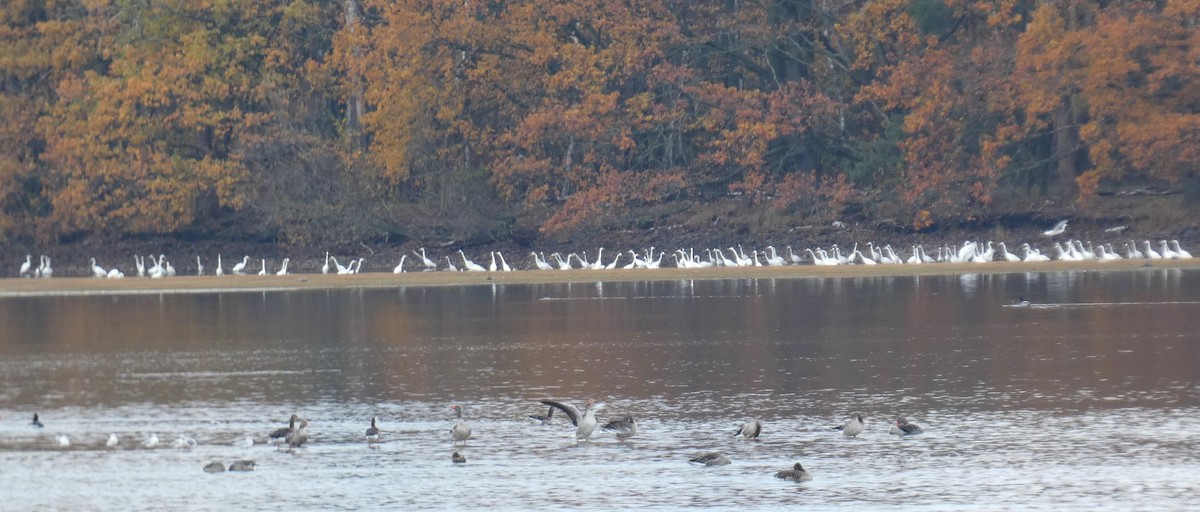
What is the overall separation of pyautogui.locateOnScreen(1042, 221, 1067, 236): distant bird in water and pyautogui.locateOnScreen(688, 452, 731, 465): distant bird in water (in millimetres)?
32505

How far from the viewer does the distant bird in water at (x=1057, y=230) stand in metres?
48.6

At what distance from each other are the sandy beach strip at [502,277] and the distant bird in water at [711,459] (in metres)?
27.6

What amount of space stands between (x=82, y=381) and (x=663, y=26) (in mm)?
28476

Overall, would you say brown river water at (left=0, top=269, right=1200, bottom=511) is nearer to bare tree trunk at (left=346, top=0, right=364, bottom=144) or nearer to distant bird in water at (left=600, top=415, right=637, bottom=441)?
distant bird in water at (left=600, top=415, right=637, bottom=441)

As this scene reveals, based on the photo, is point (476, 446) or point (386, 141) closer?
point (476, 446)

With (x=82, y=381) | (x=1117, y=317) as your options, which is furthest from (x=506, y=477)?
(x=1117, y=317)

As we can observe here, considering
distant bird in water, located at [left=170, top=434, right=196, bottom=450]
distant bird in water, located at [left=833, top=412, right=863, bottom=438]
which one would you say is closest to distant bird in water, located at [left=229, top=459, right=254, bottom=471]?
distant bird in water, located at [left=170, top=434, right=196, bottom=450]

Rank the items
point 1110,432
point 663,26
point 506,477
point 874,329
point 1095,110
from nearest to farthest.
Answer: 1. point 506,477
2. point 1110,432
3. point 874,329
4. point 1095,110
5. point 663,26

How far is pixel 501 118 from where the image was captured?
53.6 metres

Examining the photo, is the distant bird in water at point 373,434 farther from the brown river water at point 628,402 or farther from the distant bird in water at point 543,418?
the distant bird in water at point 543,418

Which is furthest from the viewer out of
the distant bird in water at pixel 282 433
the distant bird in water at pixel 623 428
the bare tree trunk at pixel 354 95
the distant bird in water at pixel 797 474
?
the bare tree trunk at pixel 354 95

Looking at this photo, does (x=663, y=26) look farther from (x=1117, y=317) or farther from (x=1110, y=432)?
(x=1110, y=432)

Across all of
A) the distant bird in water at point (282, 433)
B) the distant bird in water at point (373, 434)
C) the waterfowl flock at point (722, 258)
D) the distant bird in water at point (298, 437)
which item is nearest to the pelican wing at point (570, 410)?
the distant bird in water at point (373, 434)

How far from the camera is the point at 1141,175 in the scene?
1957 inches
